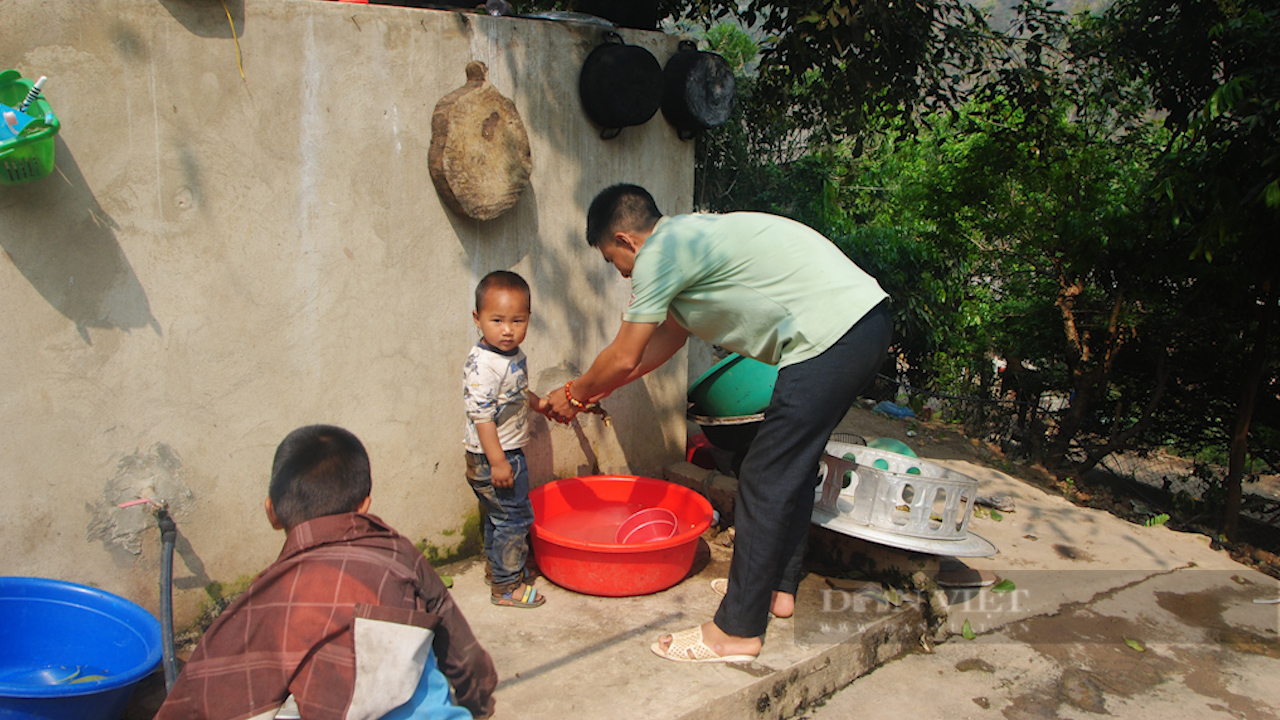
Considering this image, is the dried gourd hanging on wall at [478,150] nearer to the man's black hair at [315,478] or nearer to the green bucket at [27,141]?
the green bucket at [27,141]

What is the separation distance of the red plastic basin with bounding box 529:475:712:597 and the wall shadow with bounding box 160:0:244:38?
2061 mm

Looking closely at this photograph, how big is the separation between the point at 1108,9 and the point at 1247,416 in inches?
131

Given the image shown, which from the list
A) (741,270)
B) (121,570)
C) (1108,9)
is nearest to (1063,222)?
(1108,9)

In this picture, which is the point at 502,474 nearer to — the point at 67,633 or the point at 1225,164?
the point at 67,633

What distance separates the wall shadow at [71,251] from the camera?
2.39m

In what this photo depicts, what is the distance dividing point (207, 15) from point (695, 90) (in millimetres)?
2102

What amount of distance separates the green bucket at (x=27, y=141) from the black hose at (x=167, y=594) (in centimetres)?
108

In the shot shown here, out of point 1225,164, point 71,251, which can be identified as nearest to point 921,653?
point 71,251

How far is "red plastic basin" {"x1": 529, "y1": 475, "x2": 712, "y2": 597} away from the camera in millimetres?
3182

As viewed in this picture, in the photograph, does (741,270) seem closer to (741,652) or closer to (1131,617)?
(741,652)

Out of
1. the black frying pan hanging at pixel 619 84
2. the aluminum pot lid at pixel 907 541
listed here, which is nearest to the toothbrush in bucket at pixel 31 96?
the black frying pan hanging at pixel 619 84

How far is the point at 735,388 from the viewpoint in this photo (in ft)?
12.6

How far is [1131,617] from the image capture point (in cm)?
374

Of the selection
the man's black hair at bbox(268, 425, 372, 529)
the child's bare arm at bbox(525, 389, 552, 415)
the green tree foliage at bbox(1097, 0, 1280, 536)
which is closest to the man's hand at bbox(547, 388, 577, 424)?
the child's bare arm at bbox(525, 389, 552, 415)
